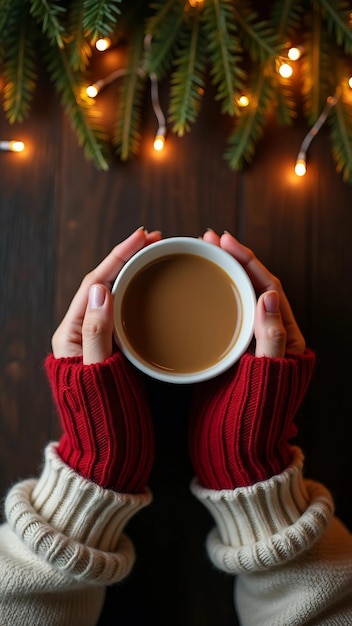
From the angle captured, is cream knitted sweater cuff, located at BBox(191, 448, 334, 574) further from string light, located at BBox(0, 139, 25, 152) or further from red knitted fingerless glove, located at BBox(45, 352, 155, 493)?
string light, located at BBox(0, 139, 25, 152)

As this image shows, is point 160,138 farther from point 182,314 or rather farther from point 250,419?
point 250,419

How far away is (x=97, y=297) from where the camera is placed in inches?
30.7

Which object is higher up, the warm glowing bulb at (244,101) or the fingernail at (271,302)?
the warm glowing bulb at (244,101)

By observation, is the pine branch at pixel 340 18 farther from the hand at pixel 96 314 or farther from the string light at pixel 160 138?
the hand at pixel 96 314

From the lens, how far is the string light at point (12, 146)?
36.8 inches

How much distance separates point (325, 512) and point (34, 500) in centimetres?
42

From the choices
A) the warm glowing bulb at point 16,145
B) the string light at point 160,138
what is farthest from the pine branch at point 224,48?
the warm glowing bulb at point 16,145

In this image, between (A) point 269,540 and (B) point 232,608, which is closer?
(A) point 269,540

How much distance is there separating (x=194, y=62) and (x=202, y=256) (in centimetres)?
31

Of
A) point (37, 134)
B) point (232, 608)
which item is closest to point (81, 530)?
point (232, 608)

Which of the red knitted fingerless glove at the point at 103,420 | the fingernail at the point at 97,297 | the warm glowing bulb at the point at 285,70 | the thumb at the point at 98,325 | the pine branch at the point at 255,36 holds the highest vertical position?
the pine branch at the point at 255,36

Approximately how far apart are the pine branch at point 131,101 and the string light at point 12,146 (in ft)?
0.51

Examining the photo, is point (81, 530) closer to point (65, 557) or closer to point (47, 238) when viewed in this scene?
point (65, 557)

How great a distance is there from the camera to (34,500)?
83 centimetres
